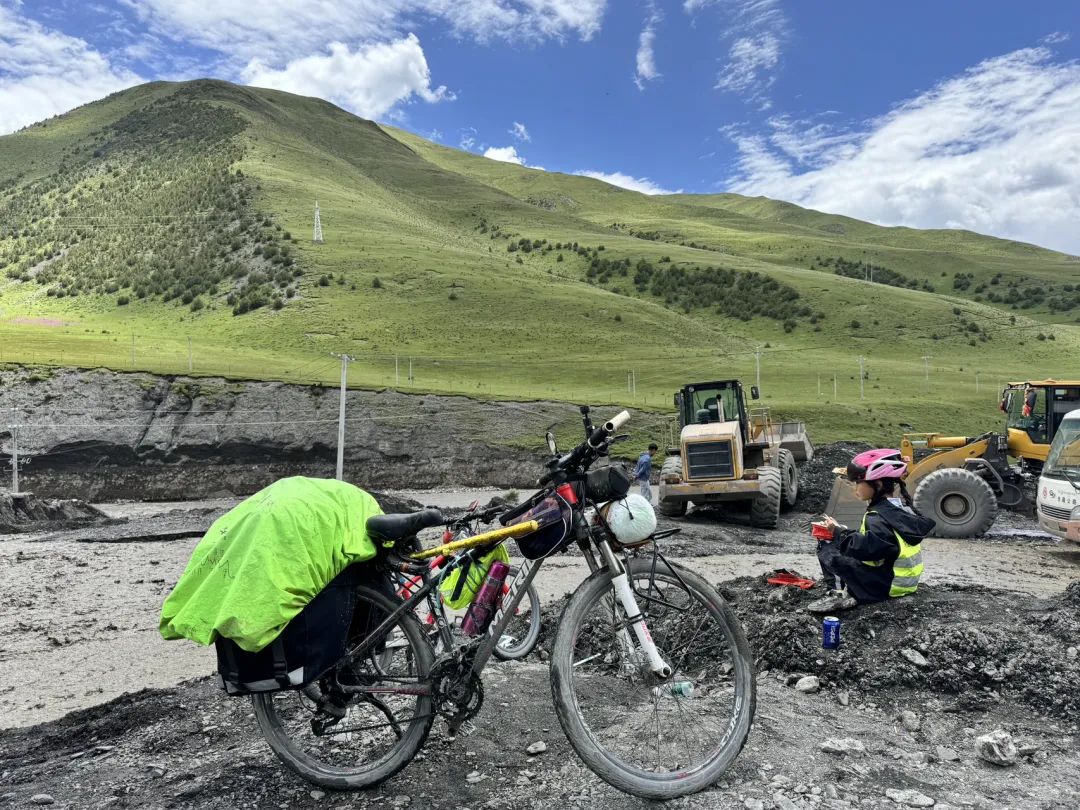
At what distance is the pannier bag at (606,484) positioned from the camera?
137 inches

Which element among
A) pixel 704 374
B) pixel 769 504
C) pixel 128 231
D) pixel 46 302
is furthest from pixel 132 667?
pixel 128 231

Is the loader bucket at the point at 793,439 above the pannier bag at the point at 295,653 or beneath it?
beneath

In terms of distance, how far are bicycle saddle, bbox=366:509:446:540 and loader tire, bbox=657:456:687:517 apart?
531 inches

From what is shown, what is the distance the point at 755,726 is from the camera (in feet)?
13.4

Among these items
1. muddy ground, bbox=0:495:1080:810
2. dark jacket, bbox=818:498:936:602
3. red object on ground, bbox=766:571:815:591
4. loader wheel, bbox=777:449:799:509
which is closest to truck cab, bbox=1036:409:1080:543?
muddy ground, bbox=0:495:1080:810

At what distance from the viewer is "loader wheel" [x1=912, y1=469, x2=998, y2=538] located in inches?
555

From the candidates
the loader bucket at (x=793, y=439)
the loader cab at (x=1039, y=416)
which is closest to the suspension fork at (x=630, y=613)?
the loader cab at (x=1039, y=416)

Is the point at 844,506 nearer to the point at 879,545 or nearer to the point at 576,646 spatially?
the point at 879,545

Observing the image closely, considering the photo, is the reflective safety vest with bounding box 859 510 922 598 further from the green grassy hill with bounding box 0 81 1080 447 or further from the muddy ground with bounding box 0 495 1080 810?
the green grassy hill with bounding box 0 81 1080 447

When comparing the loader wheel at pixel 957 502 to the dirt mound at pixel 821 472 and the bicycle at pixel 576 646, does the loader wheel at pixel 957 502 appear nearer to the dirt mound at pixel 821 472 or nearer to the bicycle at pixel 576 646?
the dirt mound at pixel 821 472

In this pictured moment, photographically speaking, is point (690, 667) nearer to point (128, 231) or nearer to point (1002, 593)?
point (1002, 593)

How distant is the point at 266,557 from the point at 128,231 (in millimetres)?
79224

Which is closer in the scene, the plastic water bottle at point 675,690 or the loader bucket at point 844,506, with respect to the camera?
the plastic water bottle at point 675,690

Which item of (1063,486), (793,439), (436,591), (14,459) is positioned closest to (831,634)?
(436,591)
